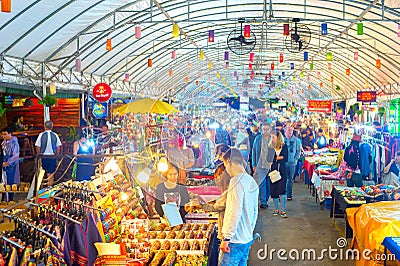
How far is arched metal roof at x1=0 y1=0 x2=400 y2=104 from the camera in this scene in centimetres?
1155

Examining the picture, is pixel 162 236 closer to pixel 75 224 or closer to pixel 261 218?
pixel 75 224

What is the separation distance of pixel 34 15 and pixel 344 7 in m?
8.28

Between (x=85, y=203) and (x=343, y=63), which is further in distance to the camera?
(x=343, y=63)

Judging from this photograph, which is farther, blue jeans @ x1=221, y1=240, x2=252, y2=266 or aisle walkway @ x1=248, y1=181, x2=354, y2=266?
aisle walkway @ x1=248, y1=181, x2=354, y2=266

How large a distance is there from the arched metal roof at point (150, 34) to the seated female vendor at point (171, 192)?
5770 mm

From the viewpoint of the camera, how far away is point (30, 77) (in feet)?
41.5

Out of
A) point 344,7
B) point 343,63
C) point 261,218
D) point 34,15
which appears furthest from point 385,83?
point 34,15

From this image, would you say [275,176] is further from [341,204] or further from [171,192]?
[171,192]

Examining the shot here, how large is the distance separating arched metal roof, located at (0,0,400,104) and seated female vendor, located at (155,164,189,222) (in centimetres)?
577

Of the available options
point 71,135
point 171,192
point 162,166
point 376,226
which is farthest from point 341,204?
point 71,135

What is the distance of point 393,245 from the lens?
470 cm

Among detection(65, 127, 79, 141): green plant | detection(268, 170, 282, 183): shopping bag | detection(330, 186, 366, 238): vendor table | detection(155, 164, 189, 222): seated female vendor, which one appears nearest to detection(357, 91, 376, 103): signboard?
detection(65, 127, 79, 141): green plant

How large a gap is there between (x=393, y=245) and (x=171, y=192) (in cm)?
240

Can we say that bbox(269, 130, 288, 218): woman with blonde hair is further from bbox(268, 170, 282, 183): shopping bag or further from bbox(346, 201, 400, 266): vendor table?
bbox(346, 201, 400, 266): vendor table
